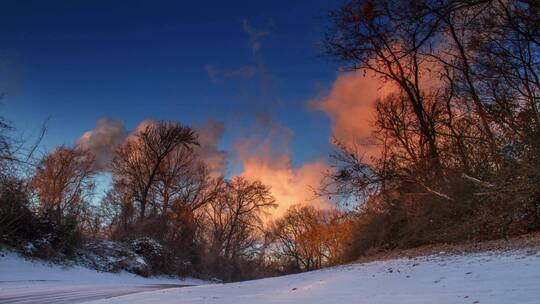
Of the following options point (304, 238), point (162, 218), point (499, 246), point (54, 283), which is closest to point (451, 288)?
point (499, 246)

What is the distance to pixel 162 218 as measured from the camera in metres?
39.2

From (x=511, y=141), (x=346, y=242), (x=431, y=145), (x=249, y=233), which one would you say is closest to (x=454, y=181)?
(x=431, y=145)

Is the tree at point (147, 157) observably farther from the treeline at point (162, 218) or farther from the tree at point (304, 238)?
the tree at point (304, 238)

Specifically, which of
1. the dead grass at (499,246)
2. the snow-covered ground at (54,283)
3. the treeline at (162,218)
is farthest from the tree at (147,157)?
the dead grass at (499,246)

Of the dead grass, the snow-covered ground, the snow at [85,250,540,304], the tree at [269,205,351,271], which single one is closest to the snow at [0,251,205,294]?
→ the snow-covered ground

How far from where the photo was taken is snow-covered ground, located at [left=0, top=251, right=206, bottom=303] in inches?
486

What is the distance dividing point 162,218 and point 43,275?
64.3ft

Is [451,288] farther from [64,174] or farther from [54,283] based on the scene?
[64,174]

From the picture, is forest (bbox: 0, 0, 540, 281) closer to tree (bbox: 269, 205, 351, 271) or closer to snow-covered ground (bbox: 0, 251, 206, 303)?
snow-covered ground (bbox: 0, 251, 206, 303)

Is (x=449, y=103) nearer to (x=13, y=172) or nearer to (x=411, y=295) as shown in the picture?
(x=411, y=295)

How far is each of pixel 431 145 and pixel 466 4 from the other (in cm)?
1296

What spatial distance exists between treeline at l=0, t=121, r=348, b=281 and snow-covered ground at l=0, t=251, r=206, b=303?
1.33 metres

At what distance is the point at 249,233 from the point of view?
54.5 m

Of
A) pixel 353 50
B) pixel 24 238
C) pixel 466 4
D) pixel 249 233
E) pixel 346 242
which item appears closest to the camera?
pixel 466 4
